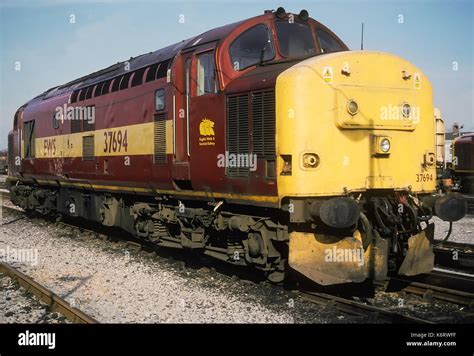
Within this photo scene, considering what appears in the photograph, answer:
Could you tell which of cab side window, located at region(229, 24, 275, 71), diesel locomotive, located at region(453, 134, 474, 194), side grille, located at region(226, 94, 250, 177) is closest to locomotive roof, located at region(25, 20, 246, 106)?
cab side window, located at region(229, 24, 275, 71)

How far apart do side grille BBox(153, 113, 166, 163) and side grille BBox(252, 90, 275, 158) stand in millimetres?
2636

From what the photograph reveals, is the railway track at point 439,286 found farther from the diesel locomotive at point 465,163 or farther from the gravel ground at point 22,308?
the diesel locomotive at point 465,163

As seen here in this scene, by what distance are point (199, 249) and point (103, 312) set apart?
257cm

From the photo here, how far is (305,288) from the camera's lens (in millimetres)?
8242

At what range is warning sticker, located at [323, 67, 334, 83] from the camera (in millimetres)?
7074

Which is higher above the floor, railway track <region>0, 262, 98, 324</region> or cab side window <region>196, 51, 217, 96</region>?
cab side window <region>196, 51, 217, 96</region>

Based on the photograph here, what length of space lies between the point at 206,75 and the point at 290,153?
2435 millimetres

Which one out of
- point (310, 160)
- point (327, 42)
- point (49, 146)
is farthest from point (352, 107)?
point (49, 146)

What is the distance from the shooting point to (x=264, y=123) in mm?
7395

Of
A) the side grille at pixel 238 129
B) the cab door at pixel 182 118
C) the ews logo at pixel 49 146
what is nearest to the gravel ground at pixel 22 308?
the cab door at pixel 182 118

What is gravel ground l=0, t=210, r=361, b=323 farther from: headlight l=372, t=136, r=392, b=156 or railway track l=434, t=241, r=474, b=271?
railway track l=434, t=241, r=474, b=271

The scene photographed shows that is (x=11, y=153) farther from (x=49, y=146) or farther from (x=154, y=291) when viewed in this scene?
(x=154, y=291)

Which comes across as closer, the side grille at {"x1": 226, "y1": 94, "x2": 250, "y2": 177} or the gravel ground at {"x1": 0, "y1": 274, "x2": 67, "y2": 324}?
the gravel ground at {"x1": 0, "y1": 274, "x2": 67, "y2": 324}
